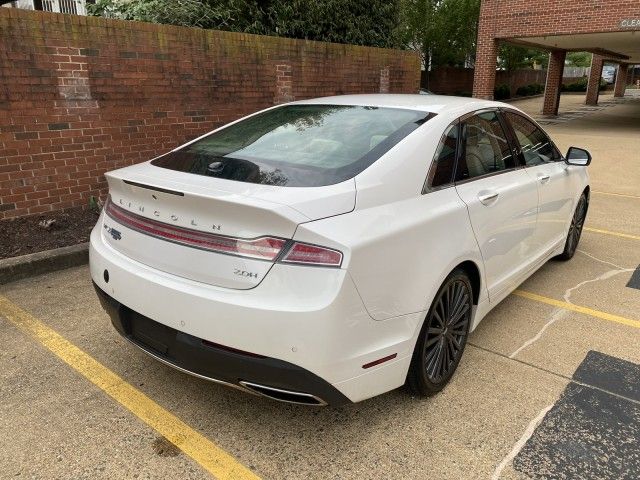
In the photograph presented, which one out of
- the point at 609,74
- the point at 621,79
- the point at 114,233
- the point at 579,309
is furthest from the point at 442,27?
the point at 609,74

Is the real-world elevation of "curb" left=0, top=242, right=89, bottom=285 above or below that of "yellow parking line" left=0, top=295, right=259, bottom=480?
above

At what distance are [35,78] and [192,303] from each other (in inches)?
162

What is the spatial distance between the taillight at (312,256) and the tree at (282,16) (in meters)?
6.34

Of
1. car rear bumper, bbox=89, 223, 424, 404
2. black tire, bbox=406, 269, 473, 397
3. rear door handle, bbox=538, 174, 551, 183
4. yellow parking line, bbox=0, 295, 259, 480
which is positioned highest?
rear door handle, bbox=538, 174, 551, 183

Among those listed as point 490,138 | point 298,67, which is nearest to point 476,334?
point 490,138

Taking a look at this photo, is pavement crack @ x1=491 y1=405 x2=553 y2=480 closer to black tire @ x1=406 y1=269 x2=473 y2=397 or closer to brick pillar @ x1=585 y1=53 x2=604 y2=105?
black tire @ x1=406 y1=269 x2=473 y2=397

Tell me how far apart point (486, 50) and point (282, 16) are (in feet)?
39.1

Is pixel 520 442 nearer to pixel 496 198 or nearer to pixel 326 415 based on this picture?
pixel 326 415

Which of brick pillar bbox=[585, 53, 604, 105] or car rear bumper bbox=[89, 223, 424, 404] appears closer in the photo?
car rear bumper bbox=[89, 223, 424, 404]

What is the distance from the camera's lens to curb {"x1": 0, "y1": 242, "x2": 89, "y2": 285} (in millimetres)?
4293

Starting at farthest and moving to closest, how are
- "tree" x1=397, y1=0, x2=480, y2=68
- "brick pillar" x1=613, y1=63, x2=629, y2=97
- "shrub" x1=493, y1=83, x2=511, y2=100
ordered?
"brick pillar" x1=613, y1=63, x2=629, y2=97 → "shrub" x1=493, y1=83, x2=511, y2=100 → "tree" x1=397, y1=0, x2=480, y2=68

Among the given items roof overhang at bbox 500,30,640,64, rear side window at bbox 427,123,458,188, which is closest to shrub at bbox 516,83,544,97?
roof overhang at bbox 500,30,640,64

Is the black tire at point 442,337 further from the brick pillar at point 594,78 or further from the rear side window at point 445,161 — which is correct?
the brick pillar at point 594,78

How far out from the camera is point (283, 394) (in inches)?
87.1
